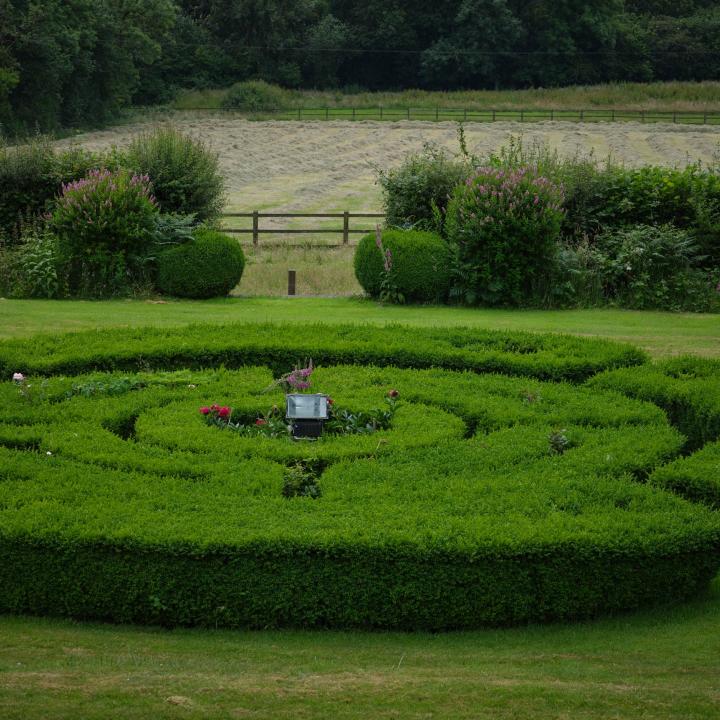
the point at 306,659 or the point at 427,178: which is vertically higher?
the point at 427,178

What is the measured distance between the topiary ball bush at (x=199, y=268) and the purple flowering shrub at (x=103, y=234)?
1.31 ft

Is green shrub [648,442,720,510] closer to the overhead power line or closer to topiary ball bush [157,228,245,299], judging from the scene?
topiary ball bush [157,228,245,299]

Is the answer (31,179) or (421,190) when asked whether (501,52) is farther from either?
(31,179)

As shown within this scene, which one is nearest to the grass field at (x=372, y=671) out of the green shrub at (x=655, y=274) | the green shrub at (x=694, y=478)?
the green shrub at (x=694, y=478)

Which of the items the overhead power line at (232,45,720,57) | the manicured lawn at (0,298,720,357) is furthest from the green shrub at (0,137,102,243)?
the overhead power line at (232,45,720,57)

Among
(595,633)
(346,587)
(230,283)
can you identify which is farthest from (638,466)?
(230,283)

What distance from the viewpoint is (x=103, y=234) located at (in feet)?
55.8

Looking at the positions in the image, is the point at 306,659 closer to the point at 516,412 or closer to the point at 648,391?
the point at 516,412

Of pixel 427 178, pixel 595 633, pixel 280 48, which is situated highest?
pixel 280 48

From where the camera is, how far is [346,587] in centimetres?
616

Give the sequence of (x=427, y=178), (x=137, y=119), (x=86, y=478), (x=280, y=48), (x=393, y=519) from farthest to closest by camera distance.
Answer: (x=280, y=48)
(x=137, y=119)
(x=427, y=178)
(x=86, y=478)
(x=393, y=519)

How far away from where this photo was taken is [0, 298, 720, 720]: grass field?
471cm

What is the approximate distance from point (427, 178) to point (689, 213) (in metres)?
4.24

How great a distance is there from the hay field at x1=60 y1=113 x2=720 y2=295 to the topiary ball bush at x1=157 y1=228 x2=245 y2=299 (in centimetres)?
1734
